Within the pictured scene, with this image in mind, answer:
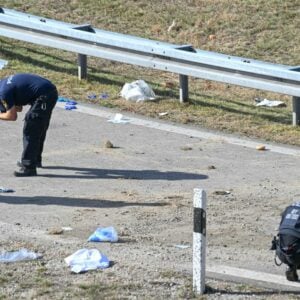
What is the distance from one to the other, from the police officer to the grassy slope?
2.67 m

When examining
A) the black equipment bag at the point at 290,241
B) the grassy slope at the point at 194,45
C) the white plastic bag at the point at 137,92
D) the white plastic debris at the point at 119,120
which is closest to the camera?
the black equipment bag at the point at 290,241

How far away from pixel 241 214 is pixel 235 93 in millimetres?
5540

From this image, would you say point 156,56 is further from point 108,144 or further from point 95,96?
point 108,144

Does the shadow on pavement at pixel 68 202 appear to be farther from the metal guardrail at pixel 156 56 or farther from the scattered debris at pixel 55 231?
the metal guardrail at pixel 156 56

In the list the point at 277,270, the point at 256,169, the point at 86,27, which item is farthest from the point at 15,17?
the point at 277,270

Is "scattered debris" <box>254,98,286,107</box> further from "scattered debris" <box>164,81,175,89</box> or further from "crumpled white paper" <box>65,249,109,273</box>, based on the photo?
"crumpled white paper" <box>65,249,109,273</box>

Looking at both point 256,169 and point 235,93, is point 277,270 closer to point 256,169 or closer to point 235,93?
point 256,169

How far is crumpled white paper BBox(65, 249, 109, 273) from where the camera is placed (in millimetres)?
9445

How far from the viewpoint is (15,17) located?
17328 mm

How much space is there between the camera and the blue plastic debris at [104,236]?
10.3m

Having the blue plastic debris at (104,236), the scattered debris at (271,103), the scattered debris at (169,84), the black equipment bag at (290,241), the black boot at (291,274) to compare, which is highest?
the black equipment bag at (290,241)

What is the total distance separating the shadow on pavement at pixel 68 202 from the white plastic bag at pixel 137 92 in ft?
13.6

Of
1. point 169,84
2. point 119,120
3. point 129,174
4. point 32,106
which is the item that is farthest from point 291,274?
point 169,84

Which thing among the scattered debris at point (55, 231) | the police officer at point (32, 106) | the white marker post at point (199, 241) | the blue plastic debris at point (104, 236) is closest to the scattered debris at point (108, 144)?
the police officer at point (32, 106)
